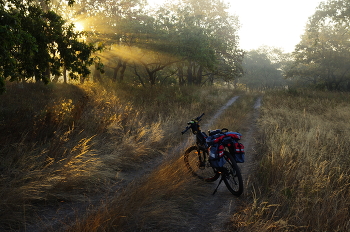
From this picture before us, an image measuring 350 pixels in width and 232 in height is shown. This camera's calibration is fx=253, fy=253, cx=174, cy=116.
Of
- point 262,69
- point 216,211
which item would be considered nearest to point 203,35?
point 216,211

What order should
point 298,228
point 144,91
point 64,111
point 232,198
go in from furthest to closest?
point 144,91
point 64,111
point 232,198
point 298,228

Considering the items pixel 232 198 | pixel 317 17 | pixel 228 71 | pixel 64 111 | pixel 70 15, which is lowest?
pixel 232 198

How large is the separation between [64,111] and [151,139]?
2662mm

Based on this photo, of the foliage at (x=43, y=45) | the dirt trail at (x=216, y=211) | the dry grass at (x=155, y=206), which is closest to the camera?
the dry grass at (x=155, y=206)

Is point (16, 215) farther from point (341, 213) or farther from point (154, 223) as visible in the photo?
point (341, 213)

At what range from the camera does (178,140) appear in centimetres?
864

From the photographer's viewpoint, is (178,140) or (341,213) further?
(178,140)

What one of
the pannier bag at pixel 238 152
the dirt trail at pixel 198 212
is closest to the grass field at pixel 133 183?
the dirt trail at pixel 198 212

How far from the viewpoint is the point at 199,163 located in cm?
557

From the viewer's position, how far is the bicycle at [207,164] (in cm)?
448

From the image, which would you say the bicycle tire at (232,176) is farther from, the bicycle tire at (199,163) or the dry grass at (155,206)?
the bicycle tire at (199,163)

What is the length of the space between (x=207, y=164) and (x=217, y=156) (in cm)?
100

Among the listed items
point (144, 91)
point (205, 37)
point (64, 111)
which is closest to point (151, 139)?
point (64, 111)

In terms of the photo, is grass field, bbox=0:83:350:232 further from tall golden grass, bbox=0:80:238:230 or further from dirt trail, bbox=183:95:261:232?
dirt trail, bbox=183:95:261:232
